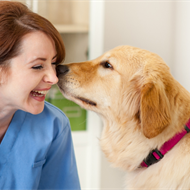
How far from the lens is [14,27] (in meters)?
0.93

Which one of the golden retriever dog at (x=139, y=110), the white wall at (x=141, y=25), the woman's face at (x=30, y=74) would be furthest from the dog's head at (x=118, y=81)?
the white wall at (x=141, y=25)

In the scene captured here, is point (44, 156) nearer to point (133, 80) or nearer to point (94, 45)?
point (133, 80)

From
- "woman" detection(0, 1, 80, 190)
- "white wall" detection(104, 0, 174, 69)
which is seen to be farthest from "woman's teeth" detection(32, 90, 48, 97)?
"white wall" detection(104, 0, 174, 69)

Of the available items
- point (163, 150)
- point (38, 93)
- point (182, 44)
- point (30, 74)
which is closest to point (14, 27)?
point (30, 74)

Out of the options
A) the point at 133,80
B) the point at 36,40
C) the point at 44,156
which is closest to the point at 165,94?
the point at 133,80

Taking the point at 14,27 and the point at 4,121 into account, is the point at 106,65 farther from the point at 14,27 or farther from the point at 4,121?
the point at 4,121

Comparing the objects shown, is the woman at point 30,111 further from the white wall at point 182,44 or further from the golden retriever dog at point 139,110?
the white wall at point 182,44

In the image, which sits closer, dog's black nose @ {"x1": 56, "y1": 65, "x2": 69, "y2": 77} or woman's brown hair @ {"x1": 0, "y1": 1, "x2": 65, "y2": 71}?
woman's brown hair @ {"x1": 0, "y1": 1, "x2": 65, "y2": 71}

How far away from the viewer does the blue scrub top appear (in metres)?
1.08

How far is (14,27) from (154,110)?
0.65m

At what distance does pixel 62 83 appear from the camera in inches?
41.9

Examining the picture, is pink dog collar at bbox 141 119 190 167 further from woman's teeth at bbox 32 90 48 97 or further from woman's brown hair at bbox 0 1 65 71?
woman's brown hair at bbox 0 1 65 71

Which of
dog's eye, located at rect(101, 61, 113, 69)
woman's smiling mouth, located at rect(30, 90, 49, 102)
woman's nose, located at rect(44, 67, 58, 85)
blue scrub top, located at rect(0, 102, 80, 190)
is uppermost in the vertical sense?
dog's eye, located at rect(101, 61, 113, 69)

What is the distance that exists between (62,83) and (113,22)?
3.10 feet
